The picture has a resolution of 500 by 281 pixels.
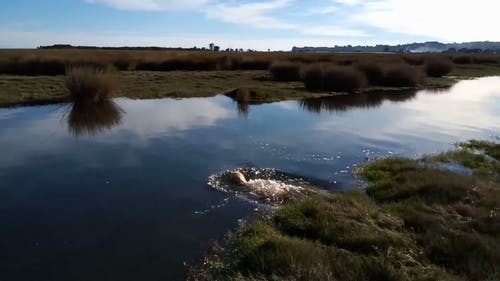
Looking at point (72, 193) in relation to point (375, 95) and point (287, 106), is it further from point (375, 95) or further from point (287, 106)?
point (375, 95)

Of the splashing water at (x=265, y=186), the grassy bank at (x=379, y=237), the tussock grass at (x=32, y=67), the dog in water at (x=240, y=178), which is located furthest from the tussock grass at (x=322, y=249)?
the tussock grass at (x=32, y=67)

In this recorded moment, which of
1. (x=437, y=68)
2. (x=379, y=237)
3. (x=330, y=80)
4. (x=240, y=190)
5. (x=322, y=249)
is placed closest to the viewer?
(x=322, y=249)

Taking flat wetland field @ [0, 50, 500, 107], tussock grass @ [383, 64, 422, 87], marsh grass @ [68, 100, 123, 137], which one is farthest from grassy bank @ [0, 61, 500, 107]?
marsh grass @ [68, 100, 123, 137]

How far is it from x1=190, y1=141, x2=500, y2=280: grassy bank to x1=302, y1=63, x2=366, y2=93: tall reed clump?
25.0 meters

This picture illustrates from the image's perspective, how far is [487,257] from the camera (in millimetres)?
7785

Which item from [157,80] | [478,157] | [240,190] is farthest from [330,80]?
[240,190]

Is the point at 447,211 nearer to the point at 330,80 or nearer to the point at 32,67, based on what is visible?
the point at 330,80

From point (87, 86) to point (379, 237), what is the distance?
2091 centimetres

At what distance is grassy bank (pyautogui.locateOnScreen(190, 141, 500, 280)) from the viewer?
7.26m

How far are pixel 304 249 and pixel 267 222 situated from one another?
6.60ft

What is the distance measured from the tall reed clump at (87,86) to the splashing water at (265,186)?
1478cm

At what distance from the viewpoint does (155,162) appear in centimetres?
1495

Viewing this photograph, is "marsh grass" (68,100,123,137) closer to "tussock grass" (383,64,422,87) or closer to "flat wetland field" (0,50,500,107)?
"flat wetland field" (0,50,500,107)

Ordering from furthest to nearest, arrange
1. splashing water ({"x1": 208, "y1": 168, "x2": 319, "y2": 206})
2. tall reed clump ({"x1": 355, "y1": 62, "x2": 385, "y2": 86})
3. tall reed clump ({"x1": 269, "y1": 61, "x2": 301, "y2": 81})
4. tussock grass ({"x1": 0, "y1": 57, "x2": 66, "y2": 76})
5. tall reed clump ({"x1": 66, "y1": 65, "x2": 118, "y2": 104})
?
1. tall reed clump ({"x1": 355, "y1": 62, "x2": 385, "y2": 86})
2. tall reed clump ({"x1": 269, "y1": 61, "x2": 301, "y2": 81})
3. tussock grass ({"x1": 0, "y1": 57, "x2": 66, "y2": 76})
4. tall reed clump ({"x1": 66, "y1": 65, "x2": 118, "y2": 104})
5. splashing water ({"x1": 208, "y1": 168, "x2": 319, "y2": 206})
